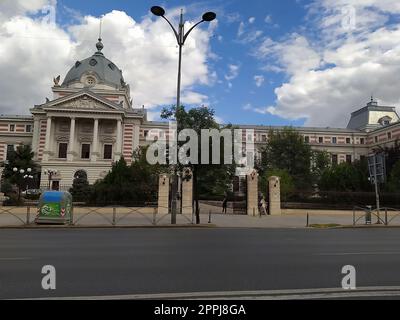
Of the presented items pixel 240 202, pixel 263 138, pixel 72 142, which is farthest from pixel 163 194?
pixel 263 138

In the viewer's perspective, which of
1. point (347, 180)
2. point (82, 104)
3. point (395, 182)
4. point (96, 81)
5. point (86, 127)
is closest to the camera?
point (395, 182)

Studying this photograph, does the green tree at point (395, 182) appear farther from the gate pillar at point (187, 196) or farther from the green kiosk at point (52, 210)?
the green kiosk at point (52, 210)

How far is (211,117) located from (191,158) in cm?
293

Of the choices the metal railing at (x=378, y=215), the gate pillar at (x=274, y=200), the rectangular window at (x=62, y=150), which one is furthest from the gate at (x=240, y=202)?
the rectangular window at (x=62, y=150)

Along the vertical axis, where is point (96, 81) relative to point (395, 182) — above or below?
above

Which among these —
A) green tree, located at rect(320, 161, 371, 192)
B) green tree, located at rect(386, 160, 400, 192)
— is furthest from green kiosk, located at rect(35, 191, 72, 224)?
green tree, located at rect(320, 161, 371, 192)

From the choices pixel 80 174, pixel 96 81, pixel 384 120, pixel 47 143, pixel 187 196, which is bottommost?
pixel 187 196

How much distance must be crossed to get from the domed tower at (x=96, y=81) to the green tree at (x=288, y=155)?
31.3m

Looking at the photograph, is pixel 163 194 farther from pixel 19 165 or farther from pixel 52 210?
pixel 19 165

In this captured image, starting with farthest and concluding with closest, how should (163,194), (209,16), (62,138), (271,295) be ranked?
1. (62,138)
2. (163,194)
3. (209,16)
4. (271,295)

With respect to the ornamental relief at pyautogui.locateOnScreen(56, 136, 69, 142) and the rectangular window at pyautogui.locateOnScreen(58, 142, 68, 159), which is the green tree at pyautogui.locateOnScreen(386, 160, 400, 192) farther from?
the ornamental relief at pyautogui.locateOnScreen(56, 136, 69, 142)

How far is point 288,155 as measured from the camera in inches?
2874

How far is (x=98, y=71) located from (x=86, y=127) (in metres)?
13.4

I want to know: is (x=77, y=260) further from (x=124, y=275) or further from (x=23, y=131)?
(x=23, y=131)
